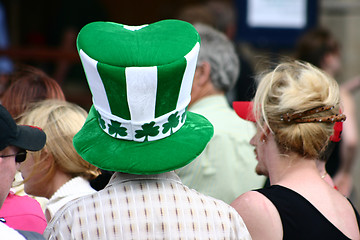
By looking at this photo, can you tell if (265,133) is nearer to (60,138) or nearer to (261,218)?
(261,218)

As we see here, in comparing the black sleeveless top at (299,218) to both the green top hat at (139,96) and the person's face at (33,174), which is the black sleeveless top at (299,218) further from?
the person's face at (33,174)

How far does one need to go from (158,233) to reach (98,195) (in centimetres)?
22

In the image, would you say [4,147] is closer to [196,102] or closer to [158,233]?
[158,233]

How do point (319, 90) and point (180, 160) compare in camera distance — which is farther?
point (319, 90)

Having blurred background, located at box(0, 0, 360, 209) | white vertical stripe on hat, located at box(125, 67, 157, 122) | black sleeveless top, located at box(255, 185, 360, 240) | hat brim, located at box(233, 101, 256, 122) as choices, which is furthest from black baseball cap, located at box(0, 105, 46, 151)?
blurred background, located at box(0, 0, 360, 209)

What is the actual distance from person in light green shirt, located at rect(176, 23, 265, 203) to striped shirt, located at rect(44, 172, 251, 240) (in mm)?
1296

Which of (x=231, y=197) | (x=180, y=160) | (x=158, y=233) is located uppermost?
(x=180, y=160)

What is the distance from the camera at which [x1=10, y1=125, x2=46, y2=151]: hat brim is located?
2.15m

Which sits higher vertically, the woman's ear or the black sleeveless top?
the woman's ear

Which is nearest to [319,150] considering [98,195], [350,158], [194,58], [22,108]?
[194,58]

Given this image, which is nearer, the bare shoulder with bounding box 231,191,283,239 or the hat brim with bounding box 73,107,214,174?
the hat brim with bounding box 73,107,214,174

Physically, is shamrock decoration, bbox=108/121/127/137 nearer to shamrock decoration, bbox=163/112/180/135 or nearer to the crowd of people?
the crowd of people

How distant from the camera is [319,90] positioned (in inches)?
104

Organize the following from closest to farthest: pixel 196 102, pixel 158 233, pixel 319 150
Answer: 1. pixel 158 233
2. pixel 319 150
3. pixel 196 102
